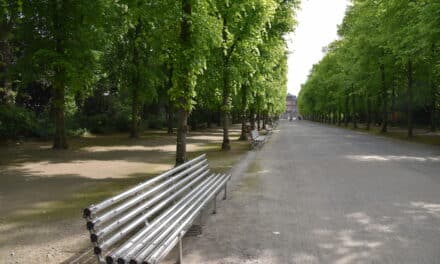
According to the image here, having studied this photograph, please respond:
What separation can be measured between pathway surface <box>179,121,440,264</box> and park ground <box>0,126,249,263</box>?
6.46 feet

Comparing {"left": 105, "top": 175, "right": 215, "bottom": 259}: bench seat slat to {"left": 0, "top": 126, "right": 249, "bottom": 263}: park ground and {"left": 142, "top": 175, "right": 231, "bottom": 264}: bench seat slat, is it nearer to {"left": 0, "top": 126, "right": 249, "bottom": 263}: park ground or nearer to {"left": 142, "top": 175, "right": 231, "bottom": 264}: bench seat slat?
{"left": 142, "top": 175, "right": 231, "bottom": 264}: bench seat slat

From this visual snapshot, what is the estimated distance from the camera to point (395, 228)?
6.49m

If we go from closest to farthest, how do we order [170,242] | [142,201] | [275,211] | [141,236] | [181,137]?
[141,236]
[170,242]
[142,201]
[275,211]
[181,137]

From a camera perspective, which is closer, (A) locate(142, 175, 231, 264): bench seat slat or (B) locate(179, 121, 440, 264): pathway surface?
(A) locate(142, 175, 231, 264): bench seat slat

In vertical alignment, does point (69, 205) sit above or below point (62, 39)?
below

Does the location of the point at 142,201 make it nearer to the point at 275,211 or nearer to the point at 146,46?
the point at 275,211

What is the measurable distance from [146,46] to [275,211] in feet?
53.3

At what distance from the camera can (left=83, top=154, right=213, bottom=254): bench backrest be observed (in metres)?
3.74

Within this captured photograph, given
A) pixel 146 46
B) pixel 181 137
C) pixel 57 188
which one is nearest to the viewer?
pixel 57 188

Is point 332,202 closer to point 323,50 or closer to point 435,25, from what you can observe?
point 435,25

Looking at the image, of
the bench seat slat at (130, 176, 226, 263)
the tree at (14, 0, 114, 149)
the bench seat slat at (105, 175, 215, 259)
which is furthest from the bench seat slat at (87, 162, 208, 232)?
the tree at (14, 0, 114, 149)

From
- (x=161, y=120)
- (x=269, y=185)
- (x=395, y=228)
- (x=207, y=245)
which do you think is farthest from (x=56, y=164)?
(x=161, y=120)

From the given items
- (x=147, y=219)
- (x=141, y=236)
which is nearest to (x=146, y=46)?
(x=147, y=219)

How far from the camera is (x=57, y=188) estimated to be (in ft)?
34.1
